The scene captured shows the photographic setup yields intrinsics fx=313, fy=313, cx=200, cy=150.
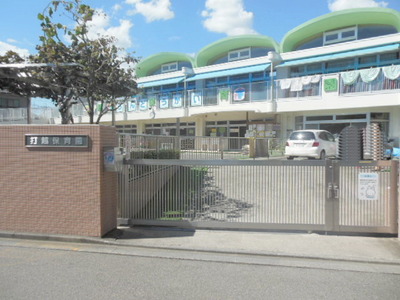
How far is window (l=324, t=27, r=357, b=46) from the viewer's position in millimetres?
21219

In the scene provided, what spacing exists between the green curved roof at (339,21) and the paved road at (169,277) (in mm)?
20034

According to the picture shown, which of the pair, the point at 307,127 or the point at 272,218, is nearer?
the point at 272,218

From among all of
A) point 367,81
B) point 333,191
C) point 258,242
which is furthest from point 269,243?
point 367,81

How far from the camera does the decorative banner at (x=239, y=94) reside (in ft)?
71.1

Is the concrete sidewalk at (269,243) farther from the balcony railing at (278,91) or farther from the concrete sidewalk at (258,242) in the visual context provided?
the balcony railing at (278,91)

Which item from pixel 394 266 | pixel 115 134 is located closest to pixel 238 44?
pixel 115 134

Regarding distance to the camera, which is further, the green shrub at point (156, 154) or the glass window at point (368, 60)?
the glass window at point (368, 60)

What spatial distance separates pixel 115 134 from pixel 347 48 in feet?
60.4

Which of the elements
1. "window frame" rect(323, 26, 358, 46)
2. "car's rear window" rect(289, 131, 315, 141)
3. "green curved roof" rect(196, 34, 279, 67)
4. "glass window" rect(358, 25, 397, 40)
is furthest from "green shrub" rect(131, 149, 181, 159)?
"glass window" rect(358, 25, 397, 40)

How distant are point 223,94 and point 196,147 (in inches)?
402

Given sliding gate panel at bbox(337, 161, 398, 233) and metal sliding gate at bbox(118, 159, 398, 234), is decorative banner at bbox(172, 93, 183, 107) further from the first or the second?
sliding gate panel at bbox(337, 161, 398, 233)

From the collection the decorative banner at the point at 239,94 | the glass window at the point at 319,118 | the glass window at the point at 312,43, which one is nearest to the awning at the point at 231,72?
the decorative banner at the point at 239,94

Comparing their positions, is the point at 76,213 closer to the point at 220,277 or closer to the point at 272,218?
the point at 220,277

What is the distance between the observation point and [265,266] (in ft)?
14.6
